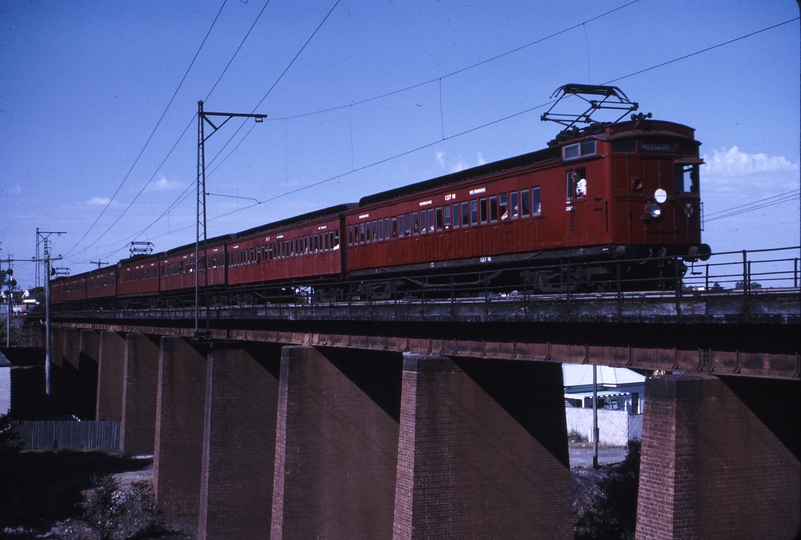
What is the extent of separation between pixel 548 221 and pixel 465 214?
11.7 feet

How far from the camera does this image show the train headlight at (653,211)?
612 inches

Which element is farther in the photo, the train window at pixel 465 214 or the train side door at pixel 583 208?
the train window at pixel 465 214

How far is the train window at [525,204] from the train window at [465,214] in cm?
229

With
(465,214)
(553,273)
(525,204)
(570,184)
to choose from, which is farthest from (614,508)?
(570,184)

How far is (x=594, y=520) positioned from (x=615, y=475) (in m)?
5.58

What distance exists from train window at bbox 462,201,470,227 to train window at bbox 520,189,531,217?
2292 mm

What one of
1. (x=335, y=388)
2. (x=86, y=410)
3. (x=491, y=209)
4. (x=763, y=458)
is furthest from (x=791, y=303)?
(x=86, y=410)

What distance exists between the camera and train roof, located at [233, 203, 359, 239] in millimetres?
28750

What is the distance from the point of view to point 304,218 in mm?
32344

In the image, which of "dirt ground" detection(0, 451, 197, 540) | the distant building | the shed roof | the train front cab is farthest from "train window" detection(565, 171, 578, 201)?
the shed roof

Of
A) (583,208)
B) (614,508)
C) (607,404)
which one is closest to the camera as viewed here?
(583,208)

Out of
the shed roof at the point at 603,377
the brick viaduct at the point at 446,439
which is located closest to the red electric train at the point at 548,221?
the brick viaduct at the point at 446,439

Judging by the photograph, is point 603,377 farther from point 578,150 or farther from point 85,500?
point 578,150

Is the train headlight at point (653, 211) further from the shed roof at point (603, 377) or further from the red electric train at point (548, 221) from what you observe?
the shed roof at point (603, 377)
